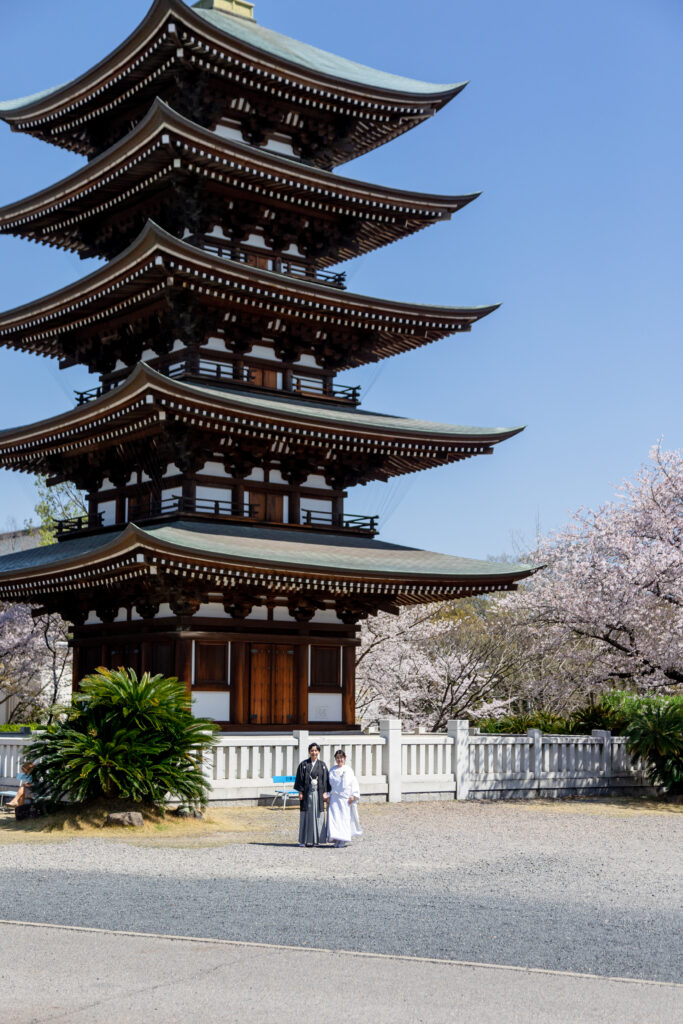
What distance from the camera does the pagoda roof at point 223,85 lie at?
96.4 feet

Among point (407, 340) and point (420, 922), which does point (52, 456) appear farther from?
point (420, 922)

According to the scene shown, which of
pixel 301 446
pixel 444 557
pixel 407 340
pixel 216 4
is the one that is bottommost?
pixel 444 557

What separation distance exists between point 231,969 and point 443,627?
128ft

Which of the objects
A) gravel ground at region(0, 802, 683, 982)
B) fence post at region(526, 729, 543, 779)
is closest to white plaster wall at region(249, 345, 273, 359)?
fence post at region(526, 729, 543, 779)

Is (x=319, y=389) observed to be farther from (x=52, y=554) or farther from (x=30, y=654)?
(x=30, y=654)

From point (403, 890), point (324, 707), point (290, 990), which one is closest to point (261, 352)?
point (324, 707)

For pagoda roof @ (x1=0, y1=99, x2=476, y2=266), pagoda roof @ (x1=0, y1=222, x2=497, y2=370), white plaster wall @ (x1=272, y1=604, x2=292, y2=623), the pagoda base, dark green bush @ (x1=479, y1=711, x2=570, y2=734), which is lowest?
dark green bush @ (x1=479, y1=711, x2=570, y2=734)

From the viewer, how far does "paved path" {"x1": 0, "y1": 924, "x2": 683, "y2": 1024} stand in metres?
7.96

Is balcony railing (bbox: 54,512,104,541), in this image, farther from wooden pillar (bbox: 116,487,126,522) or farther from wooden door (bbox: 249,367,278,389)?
wooden door (bbox: 249,367,278,389)

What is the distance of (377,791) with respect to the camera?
25297 millimetres

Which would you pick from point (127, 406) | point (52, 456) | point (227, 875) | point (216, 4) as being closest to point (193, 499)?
point (127, 406)

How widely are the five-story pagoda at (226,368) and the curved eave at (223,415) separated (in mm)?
73

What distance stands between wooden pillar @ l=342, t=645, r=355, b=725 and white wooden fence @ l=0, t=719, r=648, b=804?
3455 mm

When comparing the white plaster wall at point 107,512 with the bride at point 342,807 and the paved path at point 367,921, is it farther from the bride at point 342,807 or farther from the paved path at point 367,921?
the bride at point 342,807
